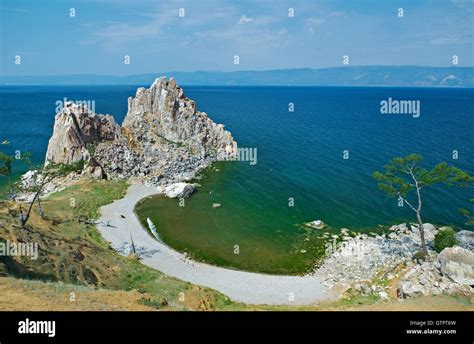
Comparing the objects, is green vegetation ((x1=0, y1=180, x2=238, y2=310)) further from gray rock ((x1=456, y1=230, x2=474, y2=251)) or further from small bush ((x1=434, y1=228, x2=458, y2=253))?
gray rock ((x1=456, y1=230, x2=474, y2=251))

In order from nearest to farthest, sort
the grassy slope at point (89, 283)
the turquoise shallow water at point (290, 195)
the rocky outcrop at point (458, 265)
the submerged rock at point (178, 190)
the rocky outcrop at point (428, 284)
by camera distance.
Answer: the grassy slope at point (89, 283)
the rocky outcrop at point (428, 284)
the rocky outcrop at point (458, 265)
the turquoise shallow water at point (290, 195)
the submerged rock at point (178, 190)

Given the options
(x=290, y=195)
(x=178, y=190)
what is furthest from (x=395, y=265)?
(x=178, y=190)

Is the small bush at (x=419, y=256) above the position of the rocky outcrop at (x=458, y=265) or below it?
below

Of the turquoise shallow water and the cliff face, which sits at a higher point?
the cliff face

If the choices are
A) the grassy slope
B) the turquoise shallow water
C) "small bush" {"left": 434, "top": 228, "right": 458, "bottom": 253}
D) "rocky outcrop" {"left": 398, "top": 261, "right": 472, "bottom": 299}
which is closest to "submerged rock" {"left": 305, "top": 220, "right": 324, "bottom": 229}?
the turquoise shallow water

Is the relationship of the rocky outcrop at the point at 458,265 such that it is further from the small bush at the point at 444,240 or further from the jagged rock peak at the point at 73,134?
the jagged rock peak at the point at 73,134

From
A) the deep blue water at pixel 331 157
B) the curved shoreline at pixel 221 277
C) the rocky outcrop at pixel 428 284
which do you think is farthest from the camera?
the deep blue water at pixel 331 157

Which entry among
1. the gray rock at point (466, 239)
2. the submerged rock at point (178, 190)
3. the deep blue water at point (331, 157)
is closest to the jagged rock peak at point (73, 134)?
the submerged rock at point (178, 190)
